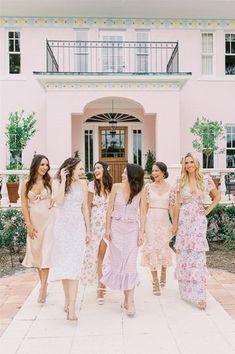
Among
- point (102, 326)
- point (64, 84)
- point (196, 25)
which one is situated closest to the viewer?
point (102, 326)

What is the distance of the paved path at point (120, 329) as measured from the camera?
156 inches

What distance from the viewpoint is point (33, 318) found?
190 inches

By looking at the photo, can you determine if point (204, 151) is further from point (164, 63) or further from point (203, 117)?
point (164, 63)

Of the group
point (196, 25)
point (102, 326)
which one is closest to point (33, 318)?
point (102, 326)

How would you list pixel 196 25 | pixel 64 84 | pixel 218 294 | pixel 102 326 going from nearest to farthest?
1. pixel 102 326
2. pixel 218 294
3. pixel 64 84
4. pixel 196 25

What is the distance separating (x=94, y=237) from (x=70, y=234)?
79cm

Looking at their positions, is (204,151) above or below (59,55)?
below

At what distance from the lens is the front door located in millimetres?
18406

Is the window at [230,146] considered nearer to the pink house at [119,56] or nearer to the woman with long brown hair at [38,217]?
the pink house at [119,56]

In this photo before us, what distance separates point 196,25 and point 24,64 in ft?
23.1

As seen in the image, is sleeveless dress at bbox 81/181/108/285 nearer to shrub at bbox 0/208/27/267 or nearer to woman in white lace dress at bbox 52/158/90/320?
woman in white lace dress at bbox 52/158/90/320

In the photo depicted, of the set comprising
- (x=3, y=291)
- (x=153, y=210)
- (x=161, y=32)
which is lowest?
(x=3, y=291)

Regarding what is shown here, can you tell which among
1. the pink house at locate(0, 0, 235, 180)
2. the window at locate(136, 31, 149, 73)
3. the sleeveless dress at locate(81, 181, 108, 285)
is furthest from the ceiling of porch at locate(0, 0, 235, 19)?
the sleeveless dress at locate(81, 181, 108, 285)

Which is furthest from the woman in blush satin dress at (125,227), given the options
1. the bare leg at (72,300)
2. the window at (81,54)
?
the window at (81,54)
